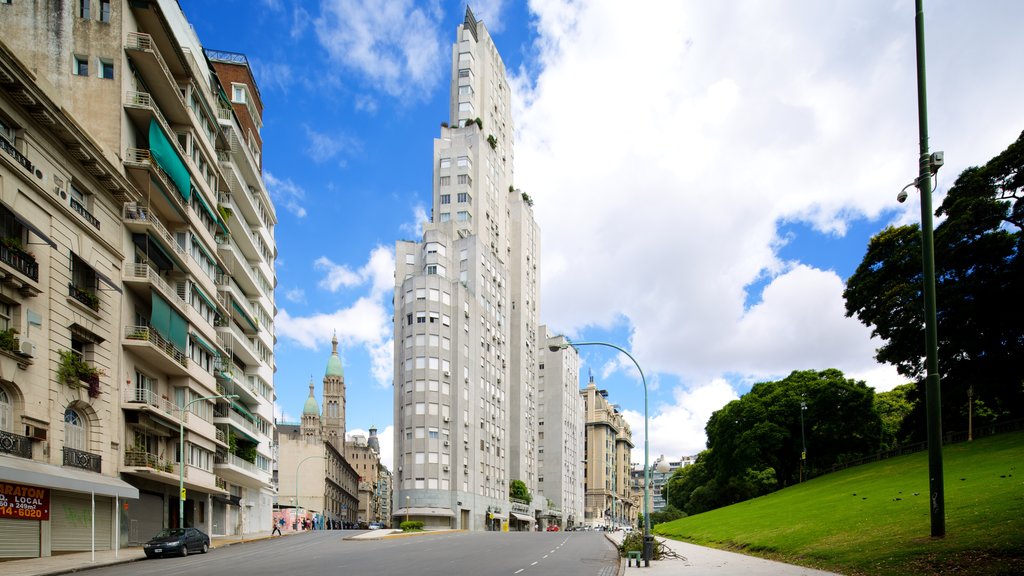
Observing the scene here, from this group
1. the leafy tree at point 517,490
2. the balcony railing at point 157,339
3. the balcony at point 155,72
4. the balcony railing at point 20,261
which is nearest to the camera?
the balcony railing at point 20,261

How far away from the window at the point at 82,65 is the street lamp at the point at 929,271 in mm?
35846

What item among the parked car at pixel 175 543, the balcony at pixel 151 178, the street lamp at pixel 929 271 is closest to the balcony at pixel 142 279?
the balcony at pixel 151 178

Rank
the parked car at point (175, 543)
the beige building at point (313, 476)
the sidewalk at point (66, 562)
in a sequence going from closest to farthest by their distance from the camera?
the sidewalk at point (66, 562), the parked car at point (175, 543), the beige building at point (313, 476)

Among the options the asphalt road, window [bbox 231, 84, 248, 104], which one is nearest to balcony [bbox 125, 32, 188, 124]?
window [bbox 231, 84, 248, 104]

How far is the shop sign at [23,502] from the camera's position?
26938mm

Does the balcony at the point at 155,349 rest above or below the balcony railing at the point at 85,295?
below

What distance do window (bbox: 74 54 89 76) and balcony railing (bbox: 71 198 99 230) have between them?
7941 mm

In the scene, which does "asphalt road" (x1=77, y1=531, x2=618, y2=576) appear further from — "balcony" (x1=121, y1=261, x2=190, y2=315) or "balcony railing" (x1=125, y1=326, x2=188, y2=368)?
"balcony" (x1=121, y1=261, x2=190, y2=315)

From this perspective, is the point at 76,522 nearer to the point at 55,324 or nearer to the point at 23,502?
the point at 23,502

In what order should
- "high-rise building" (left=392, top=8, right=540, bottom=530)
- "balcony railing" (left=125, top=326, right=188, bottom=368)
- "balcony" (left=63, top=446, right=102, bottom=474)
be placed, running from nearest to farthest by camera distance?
"balcony" (left=63, top=446, right=102, bottom=474)
"balcony railing" (left=125, top=326, right=188, bottom=368)
"high-rise building" (left=392, top=8, right=540, bottom=530)

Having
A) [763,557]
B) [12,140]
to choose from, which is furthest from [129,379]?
[763,557]

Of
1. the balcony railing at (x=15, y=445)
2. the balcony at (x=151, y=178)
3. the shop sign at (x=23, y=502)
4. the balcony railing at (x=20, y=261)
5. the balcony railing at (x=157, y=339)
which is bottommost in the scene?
the shop sign at (x=23, y=502)

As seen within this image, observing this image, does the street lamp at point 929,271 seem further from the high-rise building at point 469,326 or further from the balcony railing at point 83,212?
the high-rise building at point 469,326

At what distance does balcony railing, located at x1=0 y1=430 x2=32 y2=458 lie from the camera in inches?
1061
